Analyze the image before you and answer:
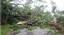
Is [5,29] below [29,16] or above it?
below

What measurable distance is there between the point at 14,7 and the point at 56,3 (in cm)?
47

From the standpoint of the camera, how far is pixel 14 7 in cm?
137

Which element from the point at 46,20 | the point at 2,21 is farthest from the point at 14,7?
the point at 46,20

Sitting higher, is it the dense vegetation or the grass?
the dense vegetation

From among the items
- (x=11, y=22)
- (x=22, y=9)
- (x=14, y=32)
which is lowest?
(x=14, y=32)

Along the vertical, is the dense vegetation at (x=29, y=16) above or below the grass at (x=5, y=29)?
above

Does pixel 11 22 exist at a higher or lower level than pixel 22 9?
lower

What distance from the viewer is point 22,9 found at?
1.37 meters

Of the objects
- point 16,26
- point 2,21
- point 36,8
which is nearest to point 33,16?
point 36,8

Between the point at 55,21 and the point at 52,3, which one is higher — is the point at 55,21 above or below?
below

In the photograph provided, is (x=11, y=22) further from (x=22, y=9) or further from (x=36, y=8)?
(x=36, y=8)

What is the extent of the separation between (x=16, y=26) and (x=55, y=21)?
1.43 feet

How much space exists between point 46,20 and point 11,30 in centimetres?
41

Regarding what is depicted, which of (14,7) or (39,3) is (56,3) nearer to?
(39,3)
